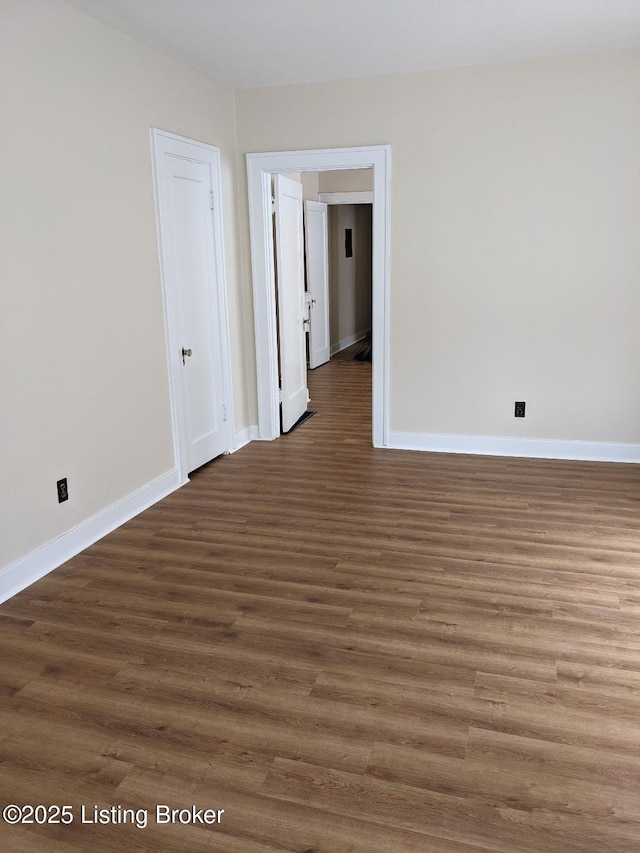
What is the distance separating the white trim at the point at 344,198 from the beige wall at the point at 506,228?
163 inches

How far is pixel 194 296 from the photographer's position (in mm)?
4867

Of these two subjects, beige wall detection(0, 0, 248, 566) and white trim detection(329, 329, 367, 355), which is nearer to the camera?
beige wall detection(0, 0, 248, 566)

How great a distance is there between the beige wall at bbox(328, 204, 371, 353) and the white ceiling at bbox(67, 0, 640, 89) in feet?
17.8

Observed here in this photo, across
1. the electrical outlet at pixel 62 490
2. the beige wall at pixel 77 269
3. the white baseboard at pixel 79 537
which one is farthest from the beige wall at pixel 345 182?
the electrical outlet at pixel 62 490

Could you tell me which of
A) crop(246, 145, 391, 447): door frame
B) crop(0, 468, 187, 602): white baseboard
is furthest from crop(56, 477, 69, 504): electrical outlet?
crop(246, 145, 391, 447): door frame

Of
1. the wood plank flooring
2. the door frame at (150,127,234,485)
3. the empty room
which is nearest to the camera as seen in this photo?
the wood plank flooring

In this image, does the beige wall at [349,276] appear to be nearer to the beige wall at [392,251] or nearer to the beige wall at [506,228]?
the beige wall at [392,251]

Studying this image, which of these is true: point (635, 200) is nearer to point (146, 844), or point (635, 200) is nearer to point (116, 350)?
point (116, 350)

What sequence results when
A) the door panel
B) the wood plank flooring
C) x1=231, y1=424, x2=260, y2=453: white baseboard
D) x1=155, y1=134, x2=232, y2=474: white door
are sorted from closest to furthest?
the wood plank flooring < x1=155, y1=134, x2=232, y2=474: white door < the door panel < x1=231, y1=424, x2=260, y2=453: white baseboard

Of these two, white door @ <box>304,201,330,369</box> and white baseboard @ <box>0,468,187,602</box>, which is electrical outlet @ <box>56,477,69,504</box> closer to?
white baseboard @ <box>0,468,187,602</box>

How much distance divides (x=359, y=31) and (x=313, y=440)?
9.86 ft

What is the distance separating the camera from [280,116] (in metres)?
5.19

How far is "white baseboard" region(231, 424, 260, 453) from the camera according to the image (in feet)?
18.3

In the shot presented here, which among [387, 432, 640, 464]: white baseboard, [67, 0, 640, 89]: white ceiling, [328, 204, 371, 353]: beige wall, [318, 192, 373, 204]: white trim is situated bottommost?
[387, 432, 640, 464]: white baseboard
